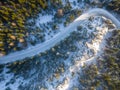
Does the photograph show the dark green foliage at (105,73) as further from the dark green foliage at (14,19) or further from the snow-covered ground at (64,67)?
the dark green foliage at (14,19)

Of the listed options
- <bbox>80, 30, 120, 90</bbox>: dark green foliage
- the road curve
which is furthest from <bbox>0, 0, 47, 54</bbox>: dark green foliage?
<bbox>80, 30, 120, 90</bbox>: dark green foliage

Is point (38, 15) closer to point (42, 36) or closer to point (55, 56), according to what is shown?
point (42, 36)

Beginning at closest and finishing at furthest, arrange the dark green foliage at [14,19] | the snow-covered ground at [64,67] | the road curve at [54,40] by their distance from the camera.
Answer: the snow-covered ground at [64,67] → the dark green foliage at [14,19] → the road curve at [54,40]

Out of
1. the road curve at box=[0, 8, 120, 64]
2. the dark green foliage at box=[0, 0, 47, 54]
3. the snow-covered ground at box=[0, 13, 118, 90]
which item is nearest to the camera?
the snow-covered ground at box=[0, 13, 118, 90]

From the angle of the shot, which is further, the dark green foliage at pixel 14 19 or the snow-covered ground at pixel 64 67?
the dark green foliage at pixel 14 19

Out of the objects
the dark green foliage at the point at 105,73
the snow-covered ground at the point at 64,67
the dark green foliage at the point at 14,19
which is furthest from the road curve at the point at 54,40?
the dark green foliage at the point at 105,73

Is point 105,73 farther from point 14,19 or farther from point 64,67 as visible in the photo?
point 14,19

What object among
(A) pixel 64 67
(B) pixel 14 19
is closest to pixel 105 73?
(A) pixel 64 67

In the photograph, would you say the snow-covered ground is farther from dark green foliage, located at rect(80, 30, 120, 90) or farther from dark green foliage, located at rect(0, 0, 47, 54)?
dark green foliage, located at rect(0, 0, 47, 54)
